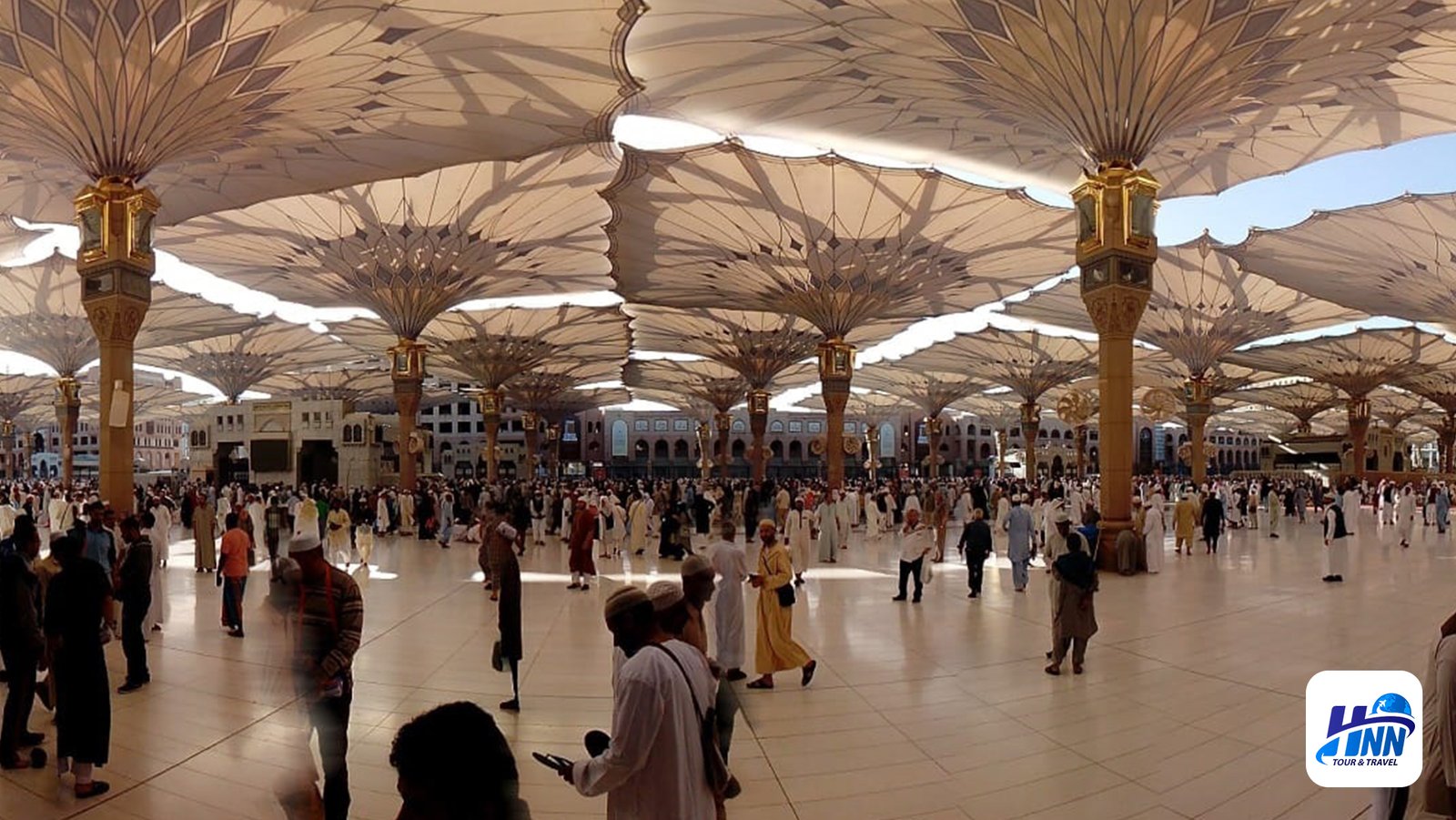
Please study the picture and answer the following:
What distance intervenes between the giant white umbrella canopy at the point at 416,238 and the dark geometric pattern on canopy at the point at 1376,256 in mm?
16788

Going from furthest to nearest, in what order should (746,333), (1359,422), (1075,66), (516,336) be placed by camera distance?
(1359,422)
(516,336)
(746,333)
(1075,66)

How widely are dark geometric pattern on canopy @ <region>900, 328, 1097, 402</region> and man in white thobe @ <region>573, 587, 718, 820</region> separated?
39.1 metres

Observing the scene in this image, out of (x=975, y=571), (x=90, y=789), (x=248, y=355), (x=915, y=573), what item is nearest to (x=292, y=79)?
(x=915, y=573)

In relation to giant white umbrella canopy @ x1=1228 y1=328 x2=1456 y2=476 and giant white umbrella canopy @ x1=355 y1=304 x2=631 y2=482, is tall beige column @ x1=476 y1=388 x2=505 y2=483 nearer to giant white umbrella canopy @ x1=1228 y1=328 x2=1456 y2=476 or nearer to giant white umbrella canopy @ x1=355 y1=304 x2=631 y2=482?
giant white umbrella canopy @ x1=355 y1=304 x2=631 y2=482

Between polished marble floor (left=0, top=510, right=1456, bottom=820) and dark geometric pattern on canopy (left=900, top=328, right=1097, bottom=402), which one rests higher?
dark geometric pattern on canopy (left=900, top=328, right=1097, bottom=402)

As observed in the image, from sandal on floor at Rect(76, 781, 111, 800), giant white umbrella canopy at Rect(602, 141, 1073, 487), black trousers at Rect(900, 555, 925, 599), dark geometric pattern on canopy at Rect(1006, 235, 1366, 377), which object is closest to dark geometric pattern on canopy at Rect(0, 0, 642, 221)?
giant white umbrella canopy at Rect(602, 141, 1073, 487)

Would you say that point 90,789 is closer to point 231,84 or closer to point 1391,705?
point 1391,705

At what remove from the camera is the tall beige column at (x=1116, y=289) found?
12.8m

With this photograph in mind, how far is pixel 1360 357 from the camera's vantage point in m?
39.7

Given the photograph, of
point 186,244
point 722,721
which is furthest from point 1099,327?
point 186,244

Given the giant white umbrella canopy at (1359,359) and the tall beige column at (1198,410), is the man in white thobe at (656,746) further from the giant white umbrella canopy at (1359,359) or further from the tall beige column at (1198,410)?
the giant white umbrella canopy at (1359,359)

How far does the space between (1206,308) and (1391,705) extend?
99.6 ft

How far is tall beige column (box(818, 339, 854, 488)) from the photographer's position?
26450mm

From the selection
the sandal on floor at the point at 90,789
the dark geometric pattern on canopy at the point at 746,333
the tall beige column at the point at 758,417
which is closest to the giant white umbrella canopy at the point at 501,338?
the dark geometric pattern on canopy at the point at 746,333
